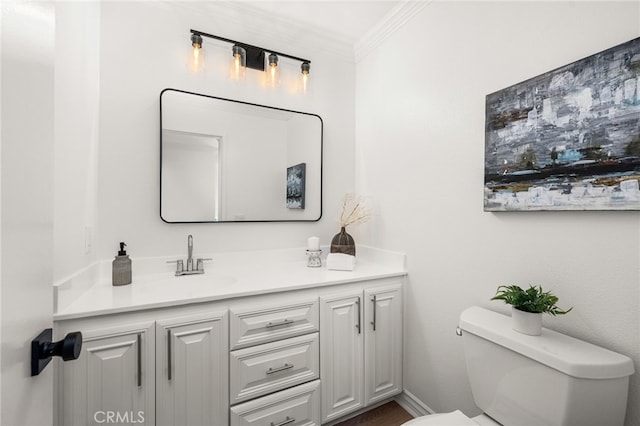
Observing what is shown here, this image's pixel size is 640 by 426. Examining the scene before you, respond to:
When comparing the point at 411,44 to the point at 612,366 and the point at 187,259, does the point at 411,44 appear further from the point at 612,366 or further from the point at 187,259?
the point at 187,259

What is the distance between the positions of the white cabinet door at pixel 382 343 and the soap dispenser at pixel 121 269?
1273mm

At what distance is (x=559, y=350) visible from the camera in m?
0.91

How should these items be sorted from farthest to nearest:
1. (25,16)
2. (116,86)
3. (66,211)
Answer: (116,86) → (66,211) → (25,16)

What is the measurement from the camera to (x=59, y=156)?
114cm

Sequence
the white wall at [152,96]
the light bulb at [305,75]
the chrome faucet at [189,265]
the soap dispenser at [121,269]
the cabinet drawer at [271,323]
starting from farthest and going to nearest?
the light bulb at [305,75] → the chrome faucet at [189,265] → the white wall at [152,96] → the soap dispenser at [121,269] → the cabinet drawer at [271,323]

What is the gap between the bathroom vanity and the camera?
1104 millimetres

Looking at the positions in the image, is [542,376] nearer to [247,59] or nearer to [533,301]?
[533,301]

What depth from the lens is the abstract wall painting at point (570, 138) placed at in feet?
2.90

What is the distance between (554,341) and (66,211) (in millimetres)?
1921

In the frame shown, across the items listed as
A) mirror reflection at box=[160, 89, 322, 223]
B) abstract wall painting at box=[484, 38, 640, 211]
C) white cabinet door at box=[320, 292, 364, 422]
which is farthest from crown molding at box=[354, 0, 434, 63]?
white cabinet door at box=[320, 292, 364, 422]

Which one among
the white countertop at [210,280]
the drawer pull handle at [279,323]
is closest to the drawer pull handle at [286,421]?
the drawer pull handle at [279,323]

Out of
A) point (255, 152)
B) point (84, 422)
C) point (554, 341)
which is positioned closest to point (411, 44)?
point (255, 152)

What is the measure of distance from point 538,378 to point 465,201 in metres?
0.78

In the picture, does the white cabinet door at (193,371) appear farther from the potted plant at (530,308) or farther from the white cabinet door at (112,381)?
the potted plant at (530,308)
